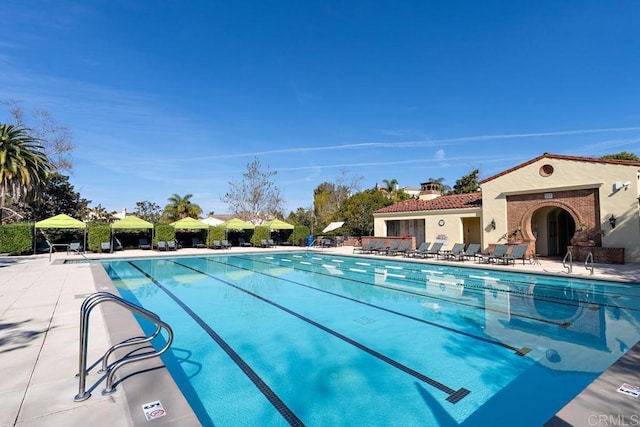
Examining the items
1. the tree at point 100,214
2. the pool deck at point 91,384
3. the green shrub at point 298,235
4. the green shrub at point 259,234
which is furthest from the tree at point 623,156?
the tree at point 100,214

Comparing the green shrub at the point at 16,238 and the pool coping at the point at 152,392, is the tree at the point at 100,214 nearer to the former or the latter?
the green shrub at the point at 16,238

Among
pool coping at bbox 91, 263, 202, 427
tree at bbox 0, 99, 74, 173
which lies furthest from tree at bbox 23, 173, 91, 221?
pool coping at bbox 91, 263, 202, 427

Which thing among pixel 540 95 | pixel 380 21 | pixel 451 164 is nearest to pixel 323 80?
pixel 380 21

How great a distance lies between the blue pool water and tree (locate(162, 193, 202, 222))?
2975cm

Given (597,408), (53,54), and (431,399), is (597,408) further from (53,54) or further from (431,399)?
(53,54)

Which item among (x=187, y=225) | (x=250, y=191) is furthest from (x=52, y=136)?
(x=250, y=191)

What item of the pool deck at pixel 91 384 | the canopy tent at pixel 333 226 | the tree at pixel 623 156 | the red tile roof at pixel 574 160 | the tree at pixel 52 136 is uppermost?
the tree at pixel 52 136

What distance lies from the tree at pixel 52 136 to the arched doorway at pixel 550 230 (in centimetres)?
3931

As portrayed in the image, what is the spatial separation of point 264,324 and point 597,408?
20.0 feet

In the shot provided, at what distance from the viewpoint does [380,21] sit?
17.0 meters

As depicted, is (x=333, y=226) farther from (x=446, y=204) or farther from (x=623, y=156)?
(x=623, y=156)

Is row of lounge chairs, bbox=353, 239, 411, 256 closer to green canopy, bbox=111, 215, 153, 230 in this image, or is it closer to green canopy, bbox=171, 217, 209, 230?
green canopy, bbox=171, 217, 209, 230

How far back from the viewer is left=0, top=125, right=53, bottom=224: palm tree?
829 inches

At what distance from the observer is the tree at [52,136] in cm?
2992
